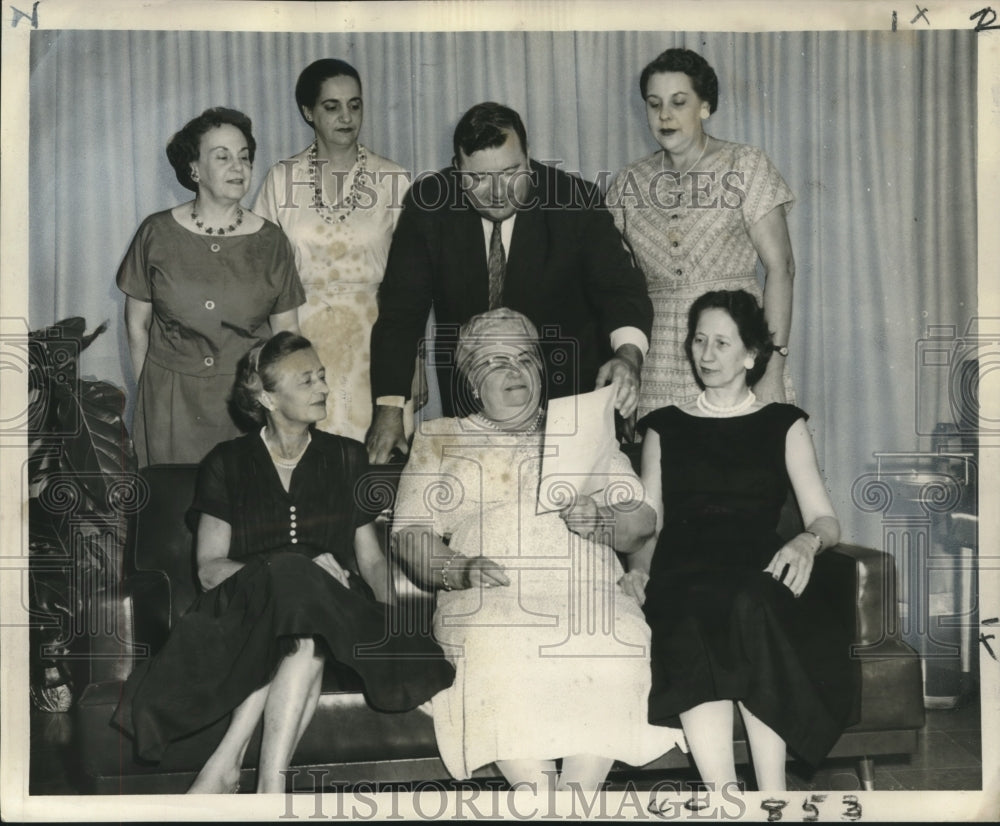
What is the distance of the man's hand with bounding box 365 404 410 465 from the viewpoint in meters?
4.04

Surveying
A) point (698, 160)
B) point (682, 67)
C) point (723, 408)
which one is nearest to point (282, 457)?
point (723, 408)

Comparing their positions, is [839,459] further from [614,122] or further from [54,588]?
[54,588]

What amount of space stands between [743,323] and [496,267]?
861 millimetres

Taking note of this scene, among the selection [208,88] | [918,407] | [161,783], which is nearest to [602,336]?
[918,407]

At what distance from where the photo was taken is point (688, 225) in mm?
4117

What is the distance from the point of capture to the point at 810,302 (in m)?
4.17

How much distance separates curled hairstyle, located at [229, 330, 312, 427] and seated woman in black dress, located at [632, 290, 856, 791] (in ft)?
4.02

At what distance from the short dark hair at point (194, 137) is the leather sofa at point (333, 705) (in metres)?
1.15

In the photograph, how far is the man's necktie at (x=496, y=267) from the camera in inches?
160

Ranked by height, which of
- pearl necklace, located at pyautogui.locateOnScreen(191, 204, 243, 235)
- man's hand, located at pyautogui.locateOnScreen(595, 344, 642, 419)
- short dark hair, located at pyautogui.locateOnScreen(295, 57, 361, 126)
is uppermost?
short dark hair, located at pyautogui.locateOnScreen(295, 57, 361, 126)

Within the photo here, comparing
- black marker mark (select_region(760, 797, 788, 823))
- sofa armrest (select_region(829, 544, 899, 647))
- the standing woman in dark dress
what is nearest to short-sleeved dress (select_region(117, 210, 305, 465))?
the standing woman in dark dress

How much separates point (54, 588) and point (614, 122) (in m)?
2.50

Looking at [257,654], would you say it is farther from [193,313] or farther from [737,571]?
[737,571]

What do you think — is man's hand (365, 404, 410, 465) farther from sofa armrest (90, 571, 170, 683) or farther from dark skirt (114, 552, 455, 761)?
sofa armrest (90, 571, 170, 683)
